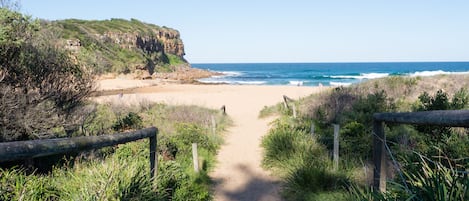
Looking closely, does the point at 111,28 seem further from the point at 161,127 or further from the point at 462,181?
the point at 462,181

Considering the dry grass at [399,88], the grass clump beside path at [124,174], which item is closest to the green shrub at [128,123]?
the grass clump beside path at [124,174]

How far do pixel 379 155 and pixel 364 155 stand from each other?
16.3 ft

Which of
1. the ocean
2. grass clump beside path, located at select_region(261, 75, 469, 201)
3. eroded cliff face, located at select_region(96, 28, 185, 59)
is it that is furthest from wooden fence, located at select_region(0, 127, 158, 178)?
eroded cliff face, located at select_region(96, 28, 185, 59)

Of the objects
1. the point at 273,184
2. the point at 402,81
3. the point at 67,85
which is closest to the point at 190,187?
the point at 273,184

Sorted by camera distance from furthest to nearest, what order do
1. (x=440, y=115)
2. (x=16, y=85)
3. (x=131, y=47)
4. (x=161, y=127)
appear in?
1. (x=131, y=47)
2. (x=161, y=127)
3. (x=16, y=85)
4. (x=440, y=115)

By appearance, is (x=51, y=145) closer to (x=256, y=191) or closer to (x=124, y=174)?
(x=124, y=174)

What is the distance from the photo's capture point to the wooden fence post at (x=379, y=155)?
344 cm

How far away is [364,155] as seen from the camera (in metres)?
8.27

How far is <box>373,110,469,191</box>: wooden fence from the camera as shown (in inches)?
87.0

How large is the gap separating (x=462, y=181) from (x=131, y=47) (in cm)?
7112

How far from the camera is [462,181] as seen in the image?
2578 mm

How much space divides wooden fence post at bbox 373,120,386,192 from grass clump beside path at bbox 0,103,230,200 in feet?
7.64

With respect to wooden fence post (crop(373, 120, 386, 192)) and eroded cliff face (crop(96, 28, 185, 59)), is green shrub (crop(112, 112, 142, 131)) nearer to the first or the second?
wooden fence post (crop(373, 120, 386, 192))

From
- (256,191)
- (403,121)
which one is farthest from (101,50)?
(403,121)
